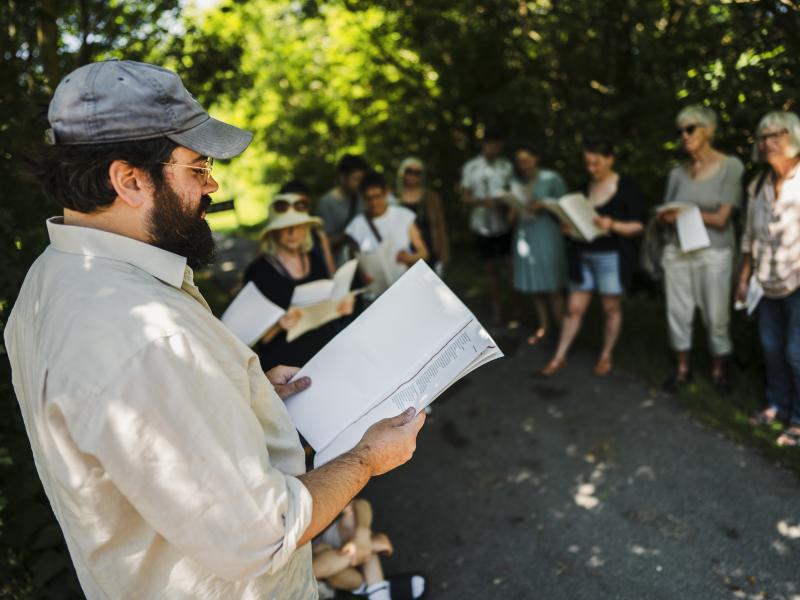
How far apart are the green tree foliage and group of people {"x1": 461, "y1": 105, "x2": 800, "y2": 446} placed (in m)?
0.54

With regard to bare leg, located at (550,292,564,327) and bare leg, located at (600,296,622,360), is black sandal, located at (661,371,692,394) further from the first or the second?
bare leg, located at (550,292,564,327)

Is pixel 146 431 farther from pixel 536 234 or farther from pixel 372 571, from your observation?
pixel 536 234

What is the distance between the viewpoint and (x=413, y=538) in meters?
3.65

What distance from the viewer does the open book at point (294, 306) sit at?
328cm

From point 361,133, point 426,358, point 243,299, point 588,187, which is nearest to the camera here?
point 426,358

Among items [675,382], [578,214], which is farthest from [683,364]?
[578,214]

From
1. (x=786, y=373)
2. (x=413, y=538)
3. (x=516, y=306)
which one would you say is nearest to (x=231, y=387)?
(x=413, y=538)

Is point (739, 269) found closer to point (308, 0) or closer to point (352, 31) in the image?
point (308, 0)

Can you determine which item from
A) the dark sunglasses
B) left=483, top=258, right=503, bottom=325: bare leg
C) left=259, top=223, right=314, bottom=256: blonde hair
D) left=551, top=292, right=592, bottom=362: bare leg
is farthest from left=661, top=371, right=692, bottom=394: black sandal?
the dark sunglasses

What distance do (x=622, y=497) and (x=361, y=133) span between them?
29.3 feet

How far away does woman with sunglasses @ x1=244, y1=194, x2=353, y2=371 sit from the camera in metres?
3.74

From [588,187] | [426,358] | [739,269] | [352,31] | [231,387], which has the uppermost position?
[352,31]

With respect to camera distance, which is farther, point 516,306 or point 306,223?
point 516,306

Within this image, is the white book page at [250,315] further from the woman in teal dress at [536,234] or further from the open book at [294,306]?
the woman in teal dress at [536,234]
